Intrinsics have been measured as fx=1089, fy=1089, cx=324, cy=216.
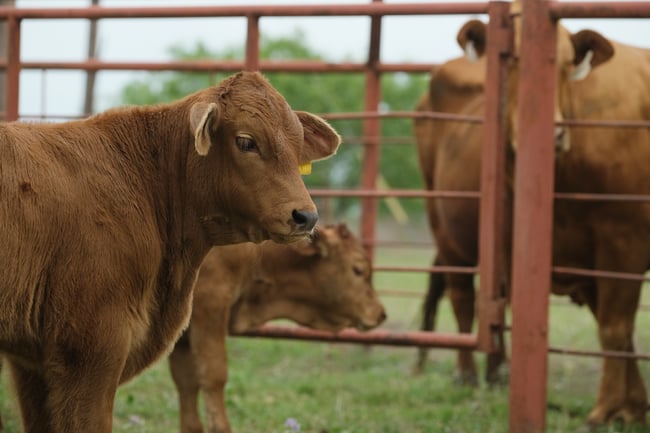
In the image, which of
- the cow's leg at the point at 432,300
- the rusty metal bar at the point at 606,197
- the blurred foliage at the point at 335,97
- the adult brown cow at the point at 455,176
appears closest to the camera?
the rusty metal bar at the point at 606,197

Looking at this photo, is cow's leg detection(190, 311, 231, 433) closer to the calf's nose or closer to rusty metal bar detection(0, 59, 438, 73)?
the calf's nose

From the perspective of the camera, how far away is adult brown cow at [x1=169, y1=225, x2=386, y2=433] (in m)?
5.70

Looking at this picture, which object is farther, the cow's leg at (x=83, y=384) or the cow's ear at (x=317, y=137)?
the cow's ear at (x=317, y=137)

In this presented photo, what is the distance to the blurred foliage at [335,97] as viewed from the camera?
130 feet

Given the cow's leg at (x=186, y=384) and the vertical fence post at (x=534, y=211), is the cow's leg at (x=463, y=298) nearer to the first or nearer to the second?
the vertical fence post at (x=534, y=211)

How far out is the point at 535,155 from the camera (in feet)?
18.4

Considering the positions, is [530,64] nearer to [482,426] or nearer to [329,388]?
[482,426]

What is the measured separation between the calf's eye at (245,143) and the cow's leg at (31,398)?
124 centimetres

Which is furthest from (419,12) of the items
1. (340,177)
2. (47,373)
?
(340,177)

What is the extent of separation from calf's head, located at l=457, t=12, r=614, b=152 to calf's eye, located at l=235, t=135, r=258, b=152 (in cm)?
234

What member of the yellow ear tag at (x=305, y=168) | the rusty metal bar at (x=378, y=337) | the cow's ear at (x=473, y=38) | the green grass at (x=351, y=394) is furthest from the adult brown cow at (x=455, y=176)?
the yellow ear tag at (x=305, y=168)

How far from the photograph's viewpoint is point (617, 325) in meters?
6.23

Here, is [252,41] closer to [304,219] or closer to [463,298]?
[304,219]

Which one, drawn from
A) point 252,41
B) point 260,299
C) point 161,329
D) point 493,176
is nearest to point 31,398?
→ point 161,329
